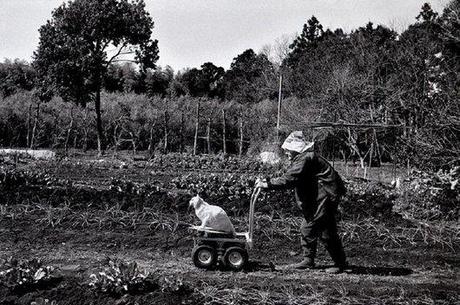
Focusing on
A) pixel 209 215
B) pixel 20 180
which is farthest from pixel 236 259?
pixel 20 180

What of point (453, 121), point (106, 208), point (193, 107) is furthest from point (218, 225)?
point (193, 107)

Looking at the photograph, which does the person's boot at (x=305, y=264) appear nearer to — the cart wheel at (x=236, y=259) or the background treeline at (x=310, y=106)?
the cart wheel at (x=236, y=259)

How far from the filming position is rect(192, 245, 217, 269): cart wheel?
5633mm

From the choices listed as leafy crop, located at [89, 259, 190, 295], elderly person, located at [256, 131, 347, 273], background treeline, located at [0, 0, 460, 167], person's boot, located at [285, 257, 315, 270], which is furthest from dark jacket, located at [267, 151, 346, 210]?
background treeline, located at [0, 0, 460, 167]

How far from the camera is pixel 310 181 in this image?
5.92 meters

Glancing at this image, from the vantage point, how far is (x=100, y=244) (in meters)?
6.57

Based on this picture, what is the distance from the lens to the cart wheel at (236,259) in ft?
18.5

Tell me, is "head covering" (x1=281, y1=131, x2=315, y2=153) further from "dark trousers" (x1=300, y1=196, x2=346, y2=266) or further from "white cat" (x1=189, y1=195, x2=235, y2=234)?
"white cat" (x1=189, y1=195, x2=235, y2=234)

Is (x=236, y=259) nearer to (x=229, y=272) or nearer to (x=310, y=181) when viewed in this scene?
(x=229, y=272)

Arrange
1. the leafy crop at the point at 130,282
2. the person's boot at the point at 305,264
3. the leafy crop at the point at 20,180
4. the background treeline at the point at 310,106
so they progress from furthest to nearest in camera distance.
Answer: the background treeline at the point at 310,106 → the leafy crop at the point at 20,180 → the person's boot at the point at 305,264 → the leafy crop at the point at 130,282

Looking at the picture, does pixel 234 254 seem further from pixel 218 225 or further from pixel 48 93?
pixel 48 93

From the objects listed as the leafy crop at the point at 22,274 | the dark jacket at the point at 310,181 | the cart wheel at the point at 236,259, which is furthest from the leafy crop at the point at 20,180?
the dark jacket at the point at 310,181

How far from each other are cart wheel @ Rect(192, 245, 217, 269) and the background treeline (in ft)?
19.9

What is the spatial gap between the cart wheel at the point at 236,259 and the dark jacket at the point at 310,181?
0.78 metres
